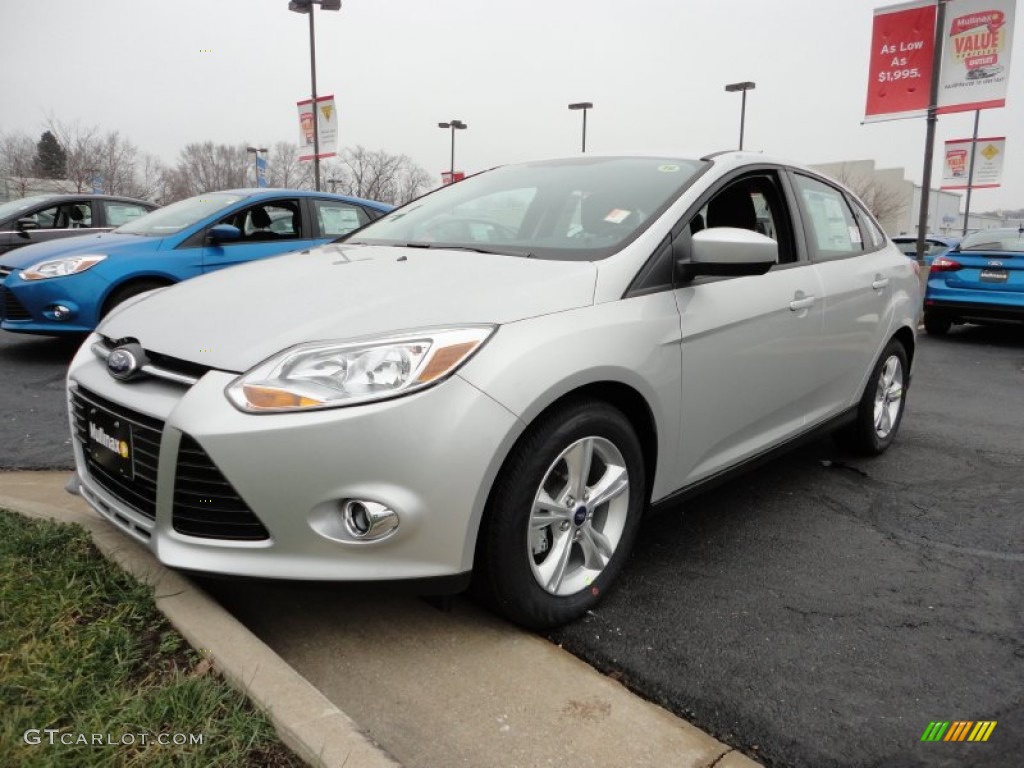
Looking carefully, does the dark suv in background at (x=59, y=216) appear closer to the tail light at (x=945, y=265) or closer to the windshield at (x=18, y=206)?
the windshield at (x=18, y=206)

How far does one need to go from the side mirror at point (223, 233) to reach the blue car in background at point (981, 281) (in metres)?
7.82

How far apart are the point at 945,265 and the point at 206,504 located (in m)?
9.42

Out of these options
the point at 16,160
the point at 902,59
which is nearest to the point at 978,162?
the point at 902,59

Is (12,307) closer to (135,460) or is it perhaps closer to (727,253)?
(135,460)

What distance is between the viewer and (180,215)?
6703 mm

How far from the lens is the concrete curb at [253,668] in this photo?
171cm

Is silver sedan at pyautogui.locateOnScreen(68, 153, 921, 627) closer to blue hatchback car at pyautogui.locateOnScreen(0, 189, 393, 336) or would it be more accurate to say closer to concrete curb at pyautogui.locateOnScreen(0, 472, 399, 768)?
concrete curb at pyautogui.locateOnScreen(0, 472, 399, 768)

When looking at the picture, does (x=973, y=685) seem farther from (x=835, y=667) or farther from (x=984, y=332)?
(x=984, y=332)

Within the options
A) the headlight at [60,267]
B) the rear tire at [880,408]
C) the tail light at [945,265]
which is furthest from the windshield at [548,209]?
the tail light at [945,265]

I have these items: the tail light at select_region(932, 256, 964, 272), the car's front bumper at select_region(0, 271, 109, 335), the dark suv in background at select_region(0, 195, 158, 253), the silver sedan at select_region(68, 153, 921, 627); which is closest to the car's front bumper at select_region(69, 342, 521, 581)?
the silver sedan at select_region(68, 153, 921, 627)

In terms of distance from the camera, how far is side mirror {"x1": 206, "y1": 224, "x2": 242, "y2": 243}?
20.2 ft

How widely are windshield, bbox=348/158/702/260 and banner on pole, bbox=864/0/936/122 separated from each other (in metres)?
10.3

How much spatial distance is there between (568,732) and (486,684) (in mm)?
290

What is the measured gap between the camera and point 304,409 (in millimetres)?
1957
